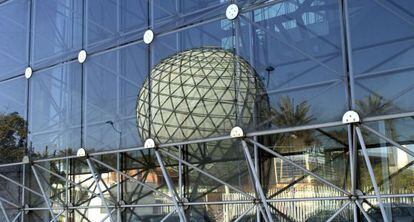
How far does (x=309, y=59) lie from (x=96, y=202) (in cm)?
494

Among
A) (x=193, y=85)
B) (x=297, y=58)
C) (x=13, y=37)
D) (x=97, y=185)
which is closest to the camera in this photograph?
(x=297, y=58)

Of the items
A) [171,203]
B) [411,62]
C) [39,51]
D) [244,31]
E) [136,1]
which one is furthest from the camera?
[39,51]

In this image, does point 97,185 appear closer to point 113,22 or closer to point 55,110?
point 55,110

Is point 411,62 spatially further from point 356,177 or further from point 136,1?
point 136,1

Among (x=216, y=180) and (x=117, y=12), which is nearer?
(x=216, y=180)

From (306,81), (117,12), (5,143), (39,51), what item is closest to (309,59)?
(306,81)

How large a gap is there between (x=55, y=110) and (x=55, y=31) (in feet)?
5.56

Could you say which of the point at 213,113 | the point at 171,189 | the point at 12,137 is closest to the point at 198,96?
the point at 213,113

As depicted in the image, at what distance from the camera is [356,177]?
25.7 ft

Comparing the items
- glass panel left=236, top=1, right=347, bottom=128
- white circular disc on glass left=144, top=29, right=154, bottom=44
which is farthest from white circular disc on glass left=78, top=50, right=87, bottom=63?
glass panel left=236, top=1, right=347, bottom=128

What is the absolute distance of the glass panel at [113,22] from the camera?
10789 mm

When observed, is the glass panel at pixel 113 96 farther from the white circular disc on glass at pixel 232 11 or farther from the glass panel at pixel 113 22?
the white circular disc on glass at pixel 232 11

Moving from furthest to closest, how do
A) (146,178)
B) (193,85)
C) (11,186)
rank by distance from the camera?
(11,186)
(146,178)
(193,85)

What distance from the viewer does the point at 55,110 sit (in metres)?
12.1
